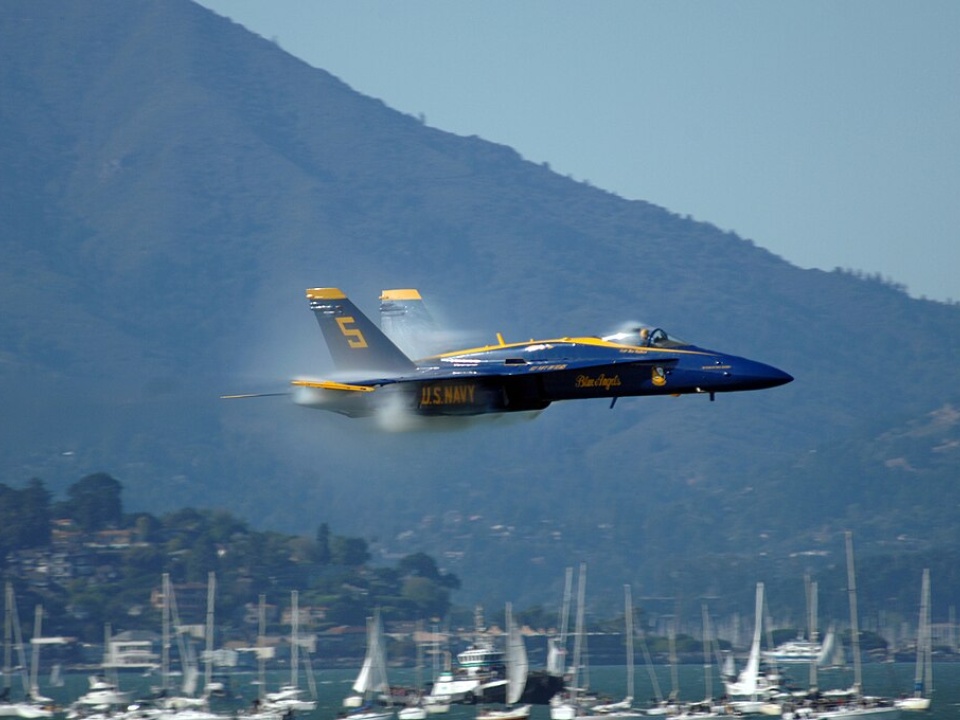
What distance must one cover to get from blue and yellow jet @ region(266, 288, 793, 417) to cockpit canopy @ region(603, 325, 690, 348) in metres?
0.02

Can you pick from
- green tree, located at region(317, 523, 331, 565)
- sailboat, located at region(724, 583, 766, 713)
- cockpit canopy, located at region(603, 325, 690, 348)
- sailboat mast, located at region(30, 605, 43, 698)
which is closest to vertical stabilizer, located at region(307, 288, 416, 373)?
cockpit canopy, located at region(603, 325, 690, 348)

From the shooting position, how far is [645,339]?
37.2m

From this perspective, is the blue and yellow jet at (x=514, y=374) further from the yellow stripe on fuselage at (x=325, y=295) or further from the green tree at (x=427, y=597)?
the green tree at (x=427, y=597)

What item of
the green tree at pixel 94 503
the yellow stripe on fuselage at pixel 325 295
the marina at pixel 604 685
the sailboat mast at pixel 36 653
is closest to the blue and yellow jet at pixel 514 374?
the yellow stripe on fuselage at pixel 325 295

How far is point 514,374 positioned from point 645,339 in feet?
10.8

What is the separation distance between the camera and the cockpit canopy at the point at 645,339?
3709cm

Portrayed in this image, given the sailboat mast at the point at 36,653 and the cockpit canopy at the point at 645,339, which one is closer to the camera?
the cockpit canopy at the point at 645,339

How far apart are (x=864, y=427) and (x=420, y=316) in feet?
530

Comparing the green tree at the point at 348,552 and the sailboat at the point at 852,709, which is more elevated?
the green tree at the point at 348,552

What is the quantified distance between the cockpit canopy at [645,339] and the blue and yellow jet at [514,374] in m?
0.02

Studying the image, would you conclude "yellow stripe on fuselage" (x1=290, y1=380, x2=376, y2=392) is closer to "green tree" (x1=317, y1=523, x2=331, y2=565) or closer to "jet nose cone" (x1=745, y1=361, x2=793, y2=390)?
"jet nose cone" (x1=745, y1=361, x2=793, y2=390)

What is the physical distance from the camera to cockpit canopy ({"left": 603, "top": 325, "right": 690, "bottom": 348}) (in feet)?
122

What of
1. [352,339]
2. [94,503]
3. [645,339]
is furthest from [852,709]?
[94,503]

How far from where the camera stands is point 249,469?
164 m
